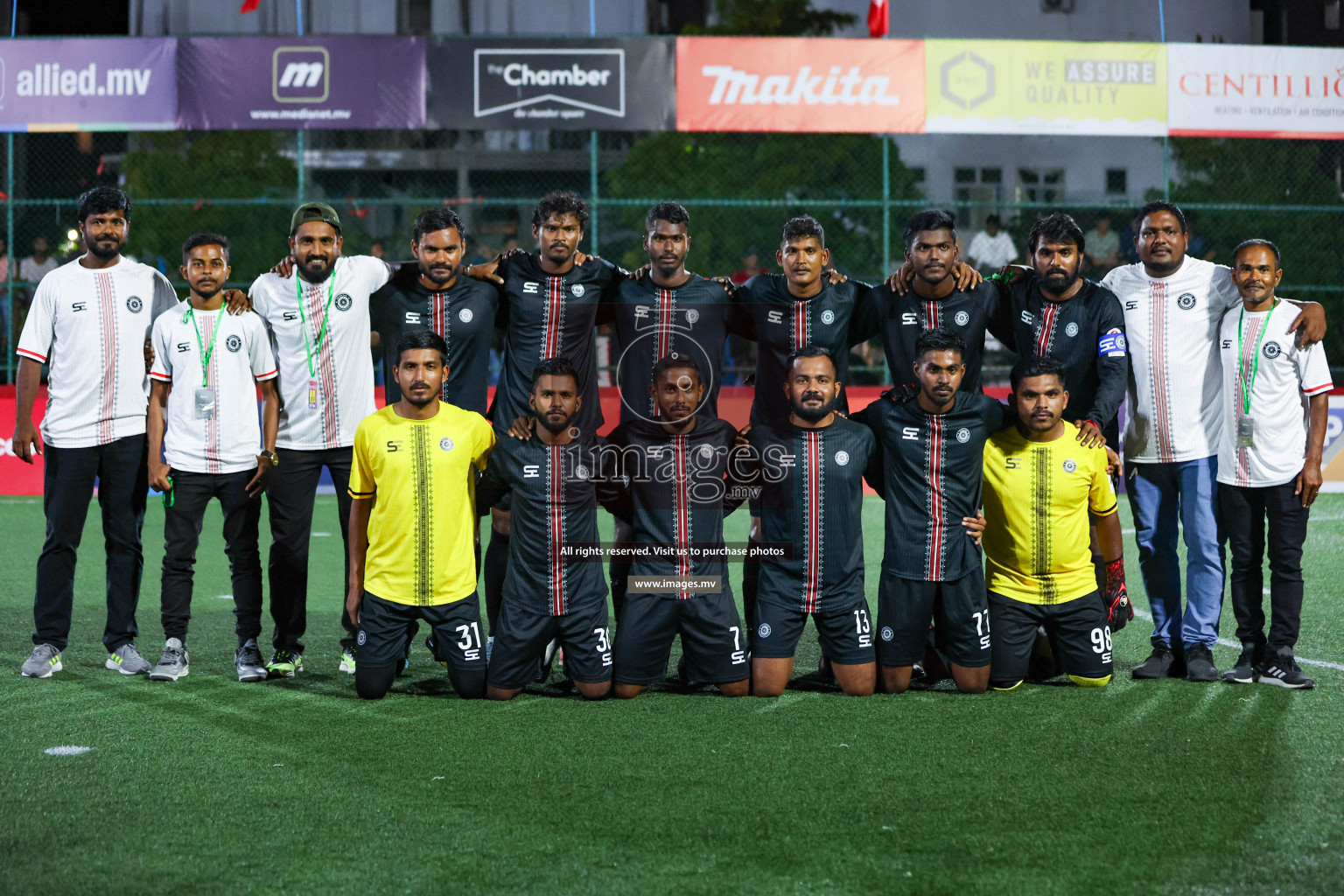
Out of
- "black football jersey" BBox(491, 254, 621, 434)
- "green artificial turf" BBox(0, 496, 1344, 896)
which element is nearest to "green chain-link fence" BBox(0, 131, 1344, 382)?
"black football jersey" BBox(491, 254, 621, 434)

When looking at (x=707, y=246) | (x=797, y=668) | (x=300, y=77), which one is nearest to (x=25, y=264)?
(x=300, y=77)

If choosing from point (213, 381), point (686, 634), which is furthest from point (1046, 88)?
point (213, 381)

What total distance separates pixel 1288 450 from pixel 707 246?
35.6 ft

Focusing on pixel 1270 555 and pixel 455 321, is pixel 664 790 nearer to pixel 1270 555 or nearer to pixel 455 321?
pixel 455 321

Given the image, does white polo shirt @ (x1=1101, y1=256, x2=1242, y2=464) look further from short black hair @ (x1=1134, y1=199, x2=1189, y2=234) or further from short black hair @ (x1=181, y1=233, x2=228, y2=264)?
short black hair @ (x1=181, y1=233, x2=228, y2=264)

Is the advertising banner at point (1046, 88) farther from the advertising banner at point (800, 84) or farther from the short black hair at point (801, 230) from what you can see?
the short black hair at point (801, 230)

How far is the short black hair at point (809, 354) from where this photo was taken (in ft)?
16.0

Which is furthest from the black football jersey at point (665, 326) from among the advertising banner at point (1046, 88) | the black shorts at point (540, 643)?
the advertising banner at point (1046, 88)

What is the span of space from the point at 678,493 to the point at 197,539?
2.00 meters

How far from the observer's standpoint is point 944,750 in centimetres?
412

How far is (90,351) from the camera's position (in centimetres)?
531

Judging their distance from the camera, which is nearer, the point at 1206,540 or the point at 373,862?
the point at 373,862

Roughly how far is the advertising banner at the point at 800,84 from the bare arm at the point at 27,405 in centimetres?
903

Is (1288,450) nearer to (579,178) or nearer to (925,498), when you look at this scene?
(925,498)
